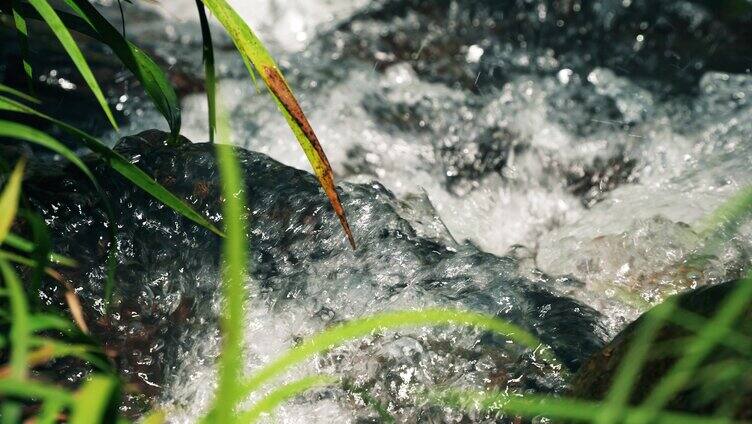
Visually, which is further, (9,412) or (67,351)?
(67,351)

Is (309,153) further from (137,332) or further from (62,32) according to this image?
(137,332)

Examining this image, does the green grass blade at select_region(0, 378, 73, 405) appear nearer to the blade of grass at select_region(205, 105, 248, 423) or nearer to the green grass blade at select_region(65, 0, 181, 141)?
the blade of grass at select_region(205, 105, 248, 423)

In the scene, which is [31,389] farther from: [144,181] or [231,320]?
[144,181]

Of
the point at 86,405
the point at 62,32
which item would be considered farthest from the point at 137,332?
the point at 86,405

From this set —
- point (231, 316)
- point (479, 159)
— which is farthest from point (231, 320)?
point (479, 159)

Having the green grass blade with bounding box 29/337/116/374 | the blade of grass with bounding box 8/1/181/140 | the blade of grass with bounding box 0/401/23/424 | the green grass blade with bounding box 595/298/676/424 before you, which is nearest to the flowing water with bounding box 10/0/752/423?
the green grass blade with bounding box 595/298/676/424

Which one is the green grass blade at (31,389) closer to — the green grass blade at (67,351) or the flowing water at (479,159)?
the green grass blade at (67,351)
